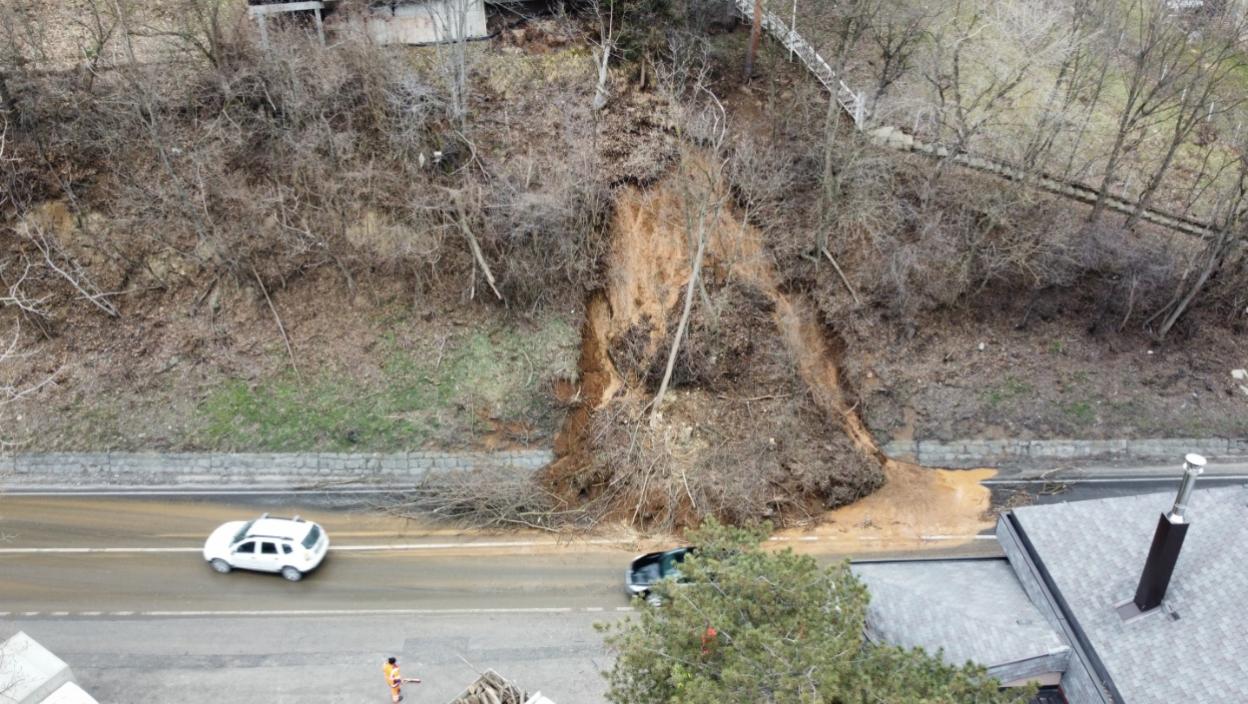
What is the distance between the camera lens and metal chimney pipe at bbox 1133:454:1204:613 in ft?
43.7

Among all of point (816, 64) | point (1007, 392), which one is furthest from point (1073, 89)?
point (1007, 392)

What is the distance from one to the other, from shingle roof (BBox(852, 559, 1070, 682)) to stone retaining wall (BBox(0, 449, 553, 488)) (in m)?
10.8

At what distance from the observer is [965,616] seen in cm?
1502

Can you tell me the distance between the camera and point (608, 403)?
24094 millimetres

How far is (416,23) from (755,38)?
39.0ft

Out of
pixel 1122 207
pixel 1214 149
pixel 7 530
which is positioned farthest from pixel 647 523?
pixel 1214 149

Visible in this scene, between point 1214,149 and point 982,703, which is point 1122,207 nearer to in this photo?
point 1214,149

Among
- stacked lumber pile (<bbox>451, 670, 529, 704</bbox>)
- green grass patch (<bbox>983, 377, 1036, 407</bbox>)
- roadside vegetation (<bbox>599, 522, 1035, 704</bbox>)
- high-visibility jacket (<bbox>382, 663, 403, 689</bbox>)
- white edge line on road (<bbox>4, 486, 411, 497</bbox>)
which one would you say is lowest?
roadside vegetation (<bbox>599, 522, 1035, 704</bbox>)

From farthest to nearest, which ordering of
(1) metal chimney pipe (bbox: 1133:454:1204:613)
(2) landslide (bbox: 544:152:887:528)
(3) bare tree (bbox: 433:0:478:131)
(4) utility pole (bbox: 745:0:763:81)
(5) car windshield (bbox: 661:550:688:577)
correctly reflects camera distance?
1. (4) utility pole (bbox: 745:0:763:81)
2. (3) bare tree (bbox: 433:0:478:131)
3. (2) landslide (bbox: 544:152:887:528)
4. (5) car windshield (bbox: 661:550:688:577)
5. (1) metal chimney pipe (bbox: 1133:454:1204:613)

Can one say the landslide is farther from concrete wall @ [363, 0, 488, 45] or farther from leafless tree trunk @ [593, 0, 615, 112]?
concrete wall @ [363, 0, 488, 45]

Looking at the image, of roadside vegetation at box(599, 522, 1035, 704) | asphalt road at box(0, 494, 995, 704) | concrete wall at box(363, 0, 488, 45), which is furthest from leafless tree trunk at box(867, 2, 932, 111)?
roadside vegetation at box(599, 522, 1035, 704)

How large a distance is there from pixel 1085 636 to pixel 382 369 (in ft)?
63.4

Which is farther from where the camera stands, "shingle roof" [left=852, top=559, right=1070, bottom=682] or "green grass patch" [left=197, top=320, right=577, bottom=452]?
"green grass patch" [left=197, top=320, right=577, bottom=452]

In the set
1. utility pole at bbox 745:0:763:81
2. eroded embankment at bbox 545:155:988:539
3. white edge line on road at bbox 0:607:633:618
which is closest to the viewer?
white edge line on road at bbox 0:607:633:618
